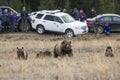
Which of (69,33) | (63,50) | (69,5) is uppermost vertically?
(69,5)

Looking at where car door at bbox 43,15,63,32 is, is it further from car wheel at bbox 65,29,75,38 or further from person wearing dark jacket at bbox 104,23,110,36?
person wearing dark jacket at bbox 104,23,110,36

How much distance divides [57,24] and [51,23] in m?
0.54

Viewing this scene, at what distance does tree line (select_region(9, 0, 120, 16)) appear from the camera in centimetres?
4541

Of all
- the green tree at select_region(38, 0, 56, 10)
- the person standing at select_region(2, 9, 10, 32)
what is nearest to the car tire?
the person standing at select_region(2, 9, 10, 32)

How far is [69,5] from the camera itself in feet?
154

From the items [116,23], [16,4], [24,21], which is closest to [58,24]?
[24,21]

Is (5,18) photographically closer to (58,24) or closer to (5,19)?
(5,19)

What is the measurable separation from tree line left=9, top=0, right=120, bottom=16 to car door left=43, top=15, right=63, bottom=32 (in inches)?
347

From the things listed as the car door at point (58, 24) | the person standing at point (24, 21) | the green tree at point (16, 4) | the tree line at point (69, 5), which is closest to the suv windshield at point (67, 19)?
the car door at point (58, 24)

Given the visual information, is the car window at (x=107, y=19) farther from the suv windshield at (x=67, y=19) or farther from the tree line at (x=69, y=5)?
the tree line at (x=69, y=5)

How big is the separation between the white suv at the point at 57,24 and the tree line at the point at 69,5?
8.66 m

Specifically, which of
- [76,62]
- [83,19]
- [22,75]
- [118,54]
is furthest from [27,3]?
[22,75]

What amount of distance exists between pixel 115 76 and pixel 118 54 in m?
8.00

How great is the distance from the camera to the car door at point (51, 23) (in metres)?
36.2
